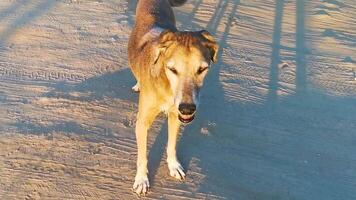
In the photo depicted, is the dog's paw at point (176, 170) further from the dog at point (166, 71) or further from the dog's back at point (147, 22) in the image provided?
the dog's back at point (147, 22)

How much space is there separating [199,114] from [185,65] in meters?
2.11

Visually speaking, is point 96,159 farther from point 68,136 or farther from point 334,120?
point 334,120

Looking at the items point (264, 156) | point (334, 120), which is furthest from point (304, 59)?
point (264, 156)

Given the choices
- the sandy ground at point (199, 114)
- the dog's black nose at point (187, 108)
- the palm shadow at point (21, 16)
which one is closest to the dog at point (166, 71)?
the dog's black nose at point (187, 108)

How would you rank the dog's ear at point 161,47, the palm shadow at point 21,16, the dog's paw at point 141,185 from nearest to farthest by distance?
the dog's ear at point 161,47 → the dog's paw at point 141,185 → the palm shadow at point 21,16

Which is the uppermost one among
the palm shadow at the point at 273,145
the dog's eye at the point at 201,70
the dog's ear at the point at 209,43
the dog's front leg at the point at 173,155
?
the dog's ear at the point at 209,43

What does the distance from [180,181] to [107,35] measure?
132 inches

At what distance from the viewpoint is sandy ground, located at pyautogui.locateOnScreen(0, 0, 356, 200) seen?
4934mm

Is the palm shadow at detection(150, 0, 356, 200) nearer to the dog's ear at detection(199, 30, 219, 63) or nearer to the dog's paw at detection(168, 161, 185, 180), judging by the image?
the dog's paw at detection(168, 161, 185, 180)

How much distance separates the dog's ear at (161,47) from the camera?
403 centimetres

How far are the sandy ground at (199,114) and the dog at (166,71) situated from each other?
430 millimetres

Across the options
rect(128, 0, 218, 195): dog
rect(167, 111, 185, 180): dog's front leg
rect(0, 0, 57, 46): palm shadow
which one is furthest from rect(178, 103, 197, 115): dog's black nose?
rect(0, 0, 57, 46): palm shadow

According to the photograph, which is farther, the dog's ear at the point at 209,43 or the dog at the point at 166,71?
the dog's ear at the point at 209,43

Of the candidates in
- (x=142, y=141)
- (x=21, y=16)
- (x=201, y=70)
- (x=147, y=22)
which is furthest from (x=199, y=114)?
(x=21, y=16)
